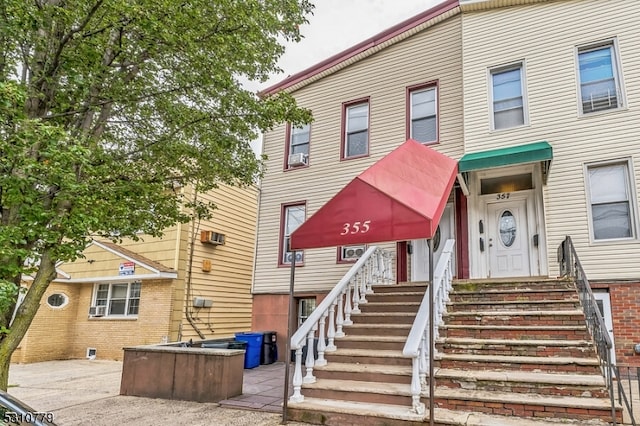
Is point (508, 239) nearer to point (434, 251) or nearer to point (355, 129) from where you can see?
point (434, 251)

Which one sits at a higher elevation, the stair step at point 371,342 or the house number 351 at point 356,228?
the house number 351 at point 356,228

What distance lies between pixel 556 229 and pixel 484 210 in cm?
148

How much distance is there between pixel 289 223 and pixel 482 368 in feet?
23.1

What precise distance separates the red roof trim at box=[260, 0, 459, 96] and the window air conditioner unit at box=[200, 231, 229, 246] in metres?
5.13

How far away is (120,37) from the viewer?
5441 millimetres

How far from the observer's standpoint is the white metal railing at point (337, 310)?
19.7 ft

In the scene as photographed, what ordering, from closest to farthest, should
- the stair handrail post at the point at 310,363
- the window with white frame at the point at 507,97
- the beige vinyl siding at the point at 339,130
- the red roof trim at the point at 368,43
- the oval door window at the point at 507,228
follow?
the stair handrail post at the point at 310,363 < the oval door window at the point at 507,228 < the window with white frame at the point at 507,97 < the beige vinyl siding at the point at 339,130 < the red roof trim at the point at 368,43

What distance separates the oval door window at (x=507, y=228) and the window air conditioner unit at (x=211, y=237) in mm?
9158

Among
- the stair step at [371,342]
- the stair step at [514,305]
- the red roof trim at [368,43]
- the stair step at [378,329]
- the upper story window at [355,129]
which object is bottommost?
the stair step at [371,342]

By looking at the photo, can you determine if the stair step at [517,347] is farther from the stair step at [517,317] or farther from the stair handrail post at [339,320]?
the stair handrail post at [339,320]

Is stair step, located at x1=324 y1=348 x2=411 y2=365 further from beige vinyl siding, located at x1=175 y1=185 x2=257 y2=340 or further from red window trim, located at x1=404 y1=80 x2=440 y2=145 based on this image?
beige vinyl siding, located at x1=175 y1=185 x2=257 y2=340

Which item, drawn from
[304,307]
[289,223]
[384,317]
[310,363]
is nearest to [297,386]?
[310,363]

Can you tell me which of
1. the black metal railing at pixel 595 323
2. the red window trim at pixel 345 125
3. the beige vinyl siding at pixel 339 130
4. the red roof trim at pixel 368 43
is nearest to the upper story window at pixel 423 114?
the beige vinyl siding at pixel 339 130

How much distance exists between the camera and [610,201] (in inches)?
319
